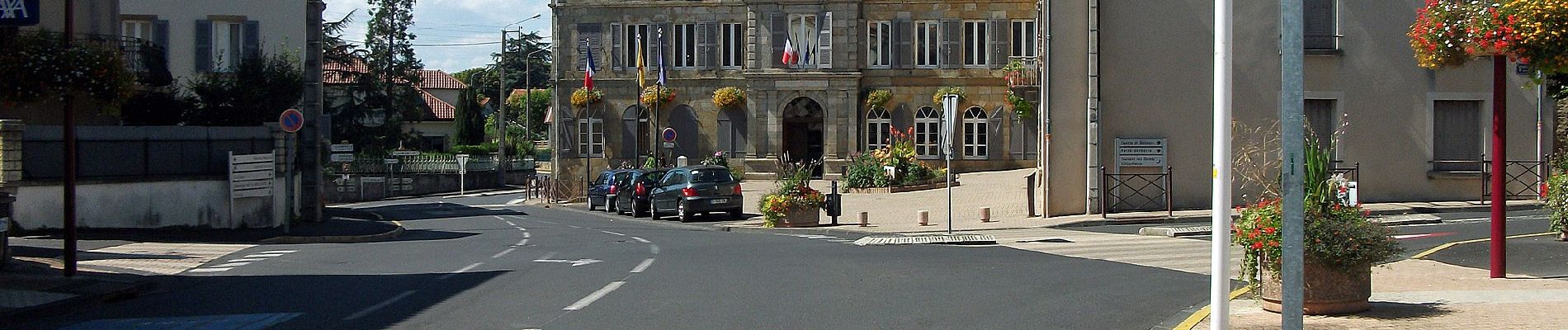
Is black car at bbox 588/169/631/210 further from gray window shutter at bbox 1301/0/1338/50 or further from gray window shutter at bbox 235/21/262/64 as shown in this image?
gray window shutter at bbox 1301/0/1338/50

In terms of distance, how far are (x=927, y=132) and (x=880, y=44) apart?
3.77 m

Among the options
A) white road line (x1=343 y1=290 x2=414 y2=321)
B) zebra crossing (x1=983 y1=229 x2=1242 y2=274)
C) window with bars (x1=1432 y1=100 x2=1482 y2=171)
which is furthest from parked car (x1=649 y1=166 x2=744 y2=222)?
white road line (x1=343 y1=290 x2=414 y2=321)

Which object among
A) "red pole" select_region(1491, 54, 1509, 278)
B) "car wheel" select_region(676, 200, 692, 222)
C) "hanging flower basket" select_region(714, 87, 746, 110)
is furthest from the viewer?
"hanging flower basket" select_region(714, 87, 746, 110)

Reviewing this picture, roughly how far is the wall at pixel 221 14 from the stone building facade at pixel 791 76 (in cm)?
1446

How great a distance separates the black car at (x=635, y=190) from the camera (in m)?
34.6

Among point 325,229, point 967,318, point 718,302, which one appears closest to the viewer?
point 967,318

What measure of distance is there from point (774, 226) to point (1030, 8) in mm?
23861

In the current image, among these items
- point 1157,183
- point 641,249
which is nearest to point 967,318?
point 641,249

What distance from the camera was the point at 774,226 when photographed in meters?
27.3

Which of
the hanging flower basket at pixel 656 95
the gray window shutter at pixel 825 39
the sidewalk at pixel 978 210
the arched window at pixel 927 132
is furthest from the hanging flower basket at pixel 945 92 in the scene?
the hanging flower basket at pixel 656 95

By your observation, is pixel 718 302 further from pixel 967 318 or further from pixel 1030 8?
pixel 1030 8

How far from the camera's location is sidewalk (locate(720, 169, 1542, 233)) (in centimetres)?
2486

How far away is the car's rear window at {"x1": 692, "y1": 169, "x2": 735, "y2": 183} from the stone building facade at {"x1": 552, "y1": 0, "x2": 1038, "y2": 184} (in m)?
17.1

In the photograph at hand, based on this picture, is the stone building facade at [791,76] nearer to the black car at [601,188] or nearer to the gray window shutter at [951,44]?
the gray window shutter at [951,44]
